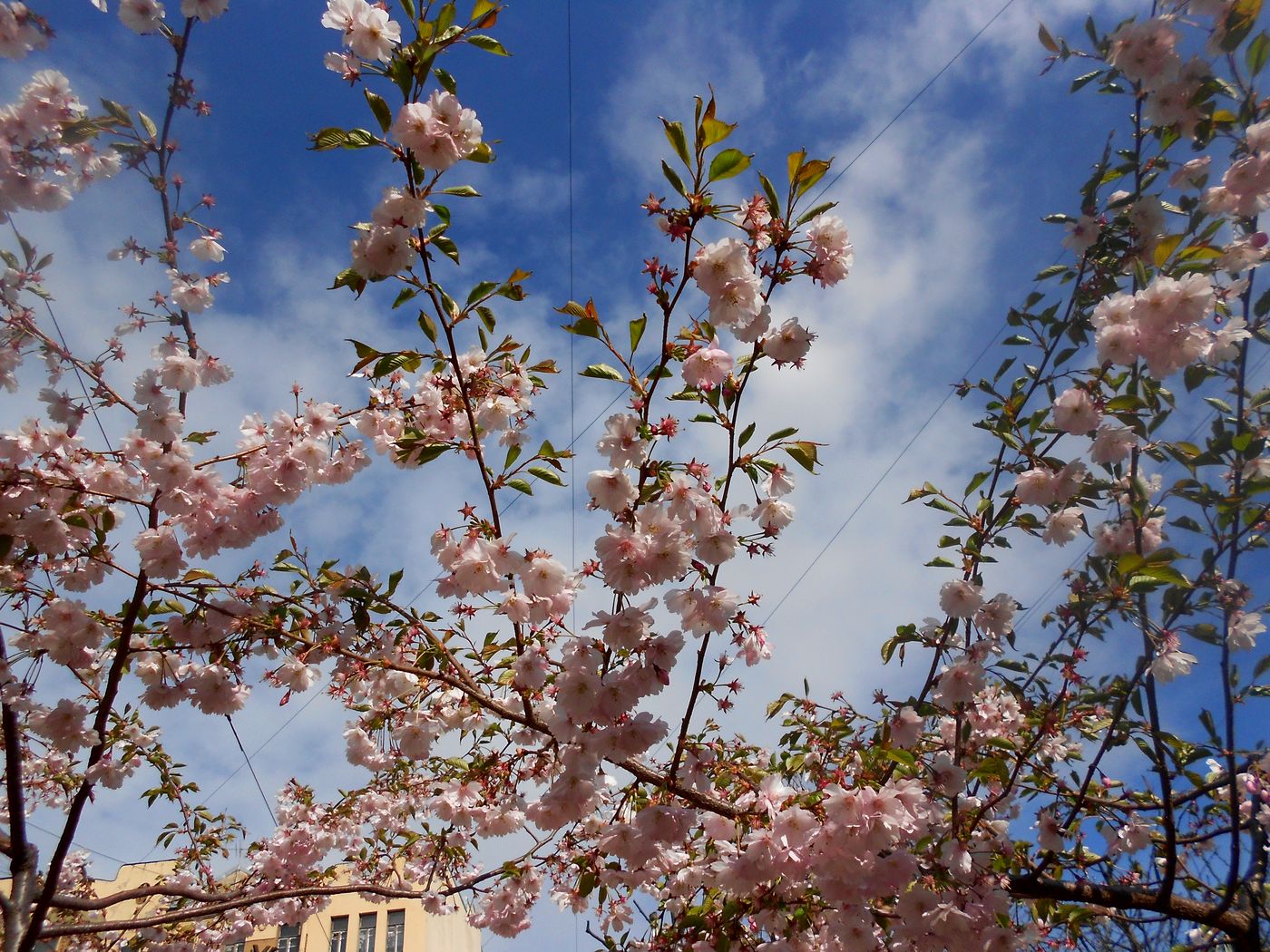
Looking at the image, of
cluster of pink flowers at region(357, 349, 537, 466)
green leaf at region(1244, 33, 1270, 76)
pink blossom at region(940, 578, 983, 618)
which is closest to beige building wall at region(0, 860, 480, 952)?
cluster of pink flowers at region(357, 349, 537, 466)

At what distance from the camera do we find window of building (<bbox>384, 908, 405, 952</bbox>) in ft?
76.5

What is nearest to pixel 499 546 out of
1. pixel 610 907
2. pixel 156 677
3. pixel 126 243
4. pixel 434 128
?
pixel 434 128

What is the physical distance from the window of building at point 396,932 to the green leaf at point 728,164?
27.2m

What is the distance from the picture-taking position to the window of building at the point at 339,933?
74.4ft

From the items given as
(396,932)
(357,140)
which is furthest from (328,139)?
(396,932)

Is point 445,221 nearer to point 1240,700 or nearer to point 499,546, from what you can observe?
point 499,546

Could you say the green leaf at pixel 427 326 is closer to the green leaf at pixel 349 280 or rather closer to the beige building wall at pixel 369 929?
the green leaf at pixel 349 280

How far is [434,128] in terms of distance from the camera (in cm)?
196

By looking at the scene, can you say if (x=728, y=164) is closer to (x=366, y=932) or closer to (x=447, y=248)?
(x=447, y=248)

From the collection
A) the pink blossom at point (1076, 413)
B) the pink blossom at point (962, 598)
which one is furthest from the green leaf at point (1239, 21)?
the pink blossom at point (962, 598)

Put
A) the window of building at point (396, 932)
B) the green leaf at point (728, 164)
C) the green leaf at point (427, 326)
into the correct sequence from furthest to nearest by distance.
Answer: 1. the window of building at point (396, 932)
2. the green leaf at point (427, 326)
3. the green leaf at point (728, 164)

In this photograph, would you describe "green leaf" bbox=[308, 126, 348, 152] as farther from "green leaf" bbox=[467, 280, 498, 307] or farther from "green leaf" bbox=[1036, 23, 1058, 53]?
"green leaf" bbox=[1036, 23, 1058, 53]

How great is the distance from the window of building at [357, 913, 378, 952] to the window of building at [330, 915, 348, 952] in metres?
0.35

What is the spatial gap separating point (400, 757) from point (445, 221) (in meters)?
3.05
